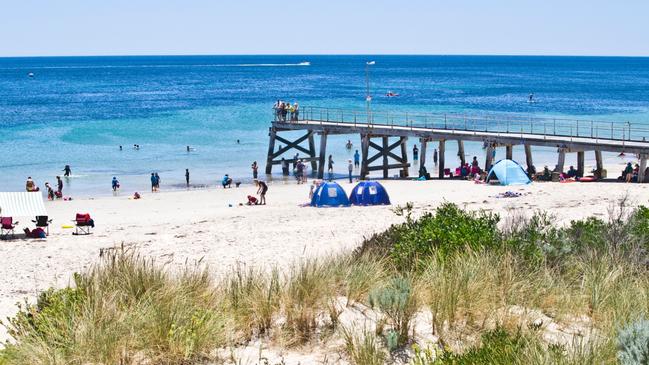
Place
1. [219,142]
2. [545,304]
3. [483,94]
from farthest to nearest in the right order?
[483,94]
[219,142]
[545,304]

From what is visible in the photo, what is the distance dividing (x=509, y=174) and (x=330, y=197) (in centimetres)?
781

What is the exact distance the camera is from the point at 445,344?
7.25 meters

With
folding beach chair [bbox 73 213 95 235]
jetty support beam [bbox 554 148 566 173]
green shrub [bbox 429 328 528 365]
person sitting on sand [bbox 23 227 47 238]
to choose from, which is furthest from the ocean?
green shrub [bbox 429 328 528 365]

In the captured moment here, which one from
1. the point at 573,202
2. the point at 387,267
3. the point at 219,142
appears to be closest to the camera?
the point at 387,267

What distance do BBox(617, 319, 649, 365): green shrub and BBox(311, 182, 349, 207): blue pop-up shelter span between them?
1797 centimetres

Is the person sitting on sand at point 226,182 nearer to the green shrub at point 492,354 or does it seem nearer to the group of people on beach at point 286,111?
the group of people on beach at point 286,111

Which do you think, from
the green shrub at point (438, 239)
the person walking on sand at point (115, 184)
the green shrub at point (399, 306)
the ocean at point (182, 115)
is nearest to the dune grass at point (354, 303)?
the green shrub at point (399, 306)

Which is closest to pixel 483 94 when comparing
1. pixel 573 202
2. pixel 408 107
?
pixel 408 107

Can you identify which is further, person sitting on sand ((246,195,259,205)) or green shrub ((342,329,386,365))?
person sitting on sand ((246,195,259,205))

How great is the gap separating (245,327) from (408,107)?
219ft

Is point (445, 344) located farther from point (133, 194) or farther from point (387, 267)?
point (133, 194)

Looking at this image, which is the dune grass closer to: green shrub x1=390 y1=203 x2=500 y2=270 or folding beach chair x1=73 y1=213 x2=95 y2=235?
green shrub x1=390 y1=203 x2=500 y2=270

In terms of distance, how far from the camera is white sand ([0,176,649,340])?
50.0 ft

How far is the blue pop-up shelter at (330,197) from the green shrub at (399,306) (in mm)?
16081
